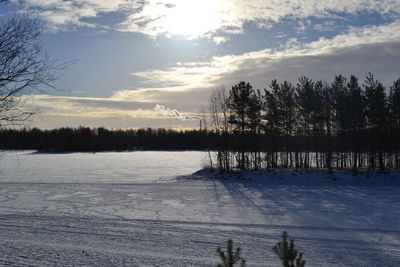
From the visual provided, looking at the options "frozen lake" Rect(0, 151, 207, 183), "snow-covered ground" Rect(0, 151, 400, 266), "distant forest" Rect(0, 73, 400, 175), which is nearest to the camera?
"snow-covered ground" Rect(0, 151, 400, 266)

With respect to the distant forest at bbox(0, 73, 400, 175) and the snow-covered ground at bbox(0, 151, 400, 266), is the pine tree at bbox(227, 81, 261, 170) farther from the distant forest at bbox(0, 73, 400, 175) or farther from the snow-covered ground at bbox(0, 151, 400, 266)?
the snow-covered ground at bbox(0, 151, 400, 266)

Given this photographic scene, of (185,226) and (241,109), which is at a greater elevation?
(241,109)

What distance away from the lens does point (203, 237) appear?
36.3 feet

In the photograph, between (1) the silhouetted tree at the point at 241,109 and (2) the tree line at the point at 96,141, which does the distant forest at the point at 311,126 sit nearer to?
(1) the silhouetted tree at the point at 241,109

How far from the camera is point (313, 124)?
47.6 meters

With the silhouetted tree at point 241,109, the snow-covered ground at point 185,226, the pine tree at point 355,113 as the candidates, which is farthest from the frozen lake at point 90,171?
the pine tree at point 355,113

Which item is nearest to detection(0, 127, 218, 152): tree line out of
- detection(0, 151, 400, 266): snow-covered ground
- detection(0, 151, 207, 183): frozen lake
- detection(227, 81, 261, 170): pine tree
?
detection(0, 151, 207, 183): frozen lake

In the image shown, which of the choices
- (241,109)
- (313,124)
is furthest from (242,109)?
(313,124)

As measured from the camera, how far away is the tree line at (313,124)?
1652 inches

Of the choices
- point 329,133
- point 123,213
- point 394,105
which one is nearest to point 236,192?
point 123,213

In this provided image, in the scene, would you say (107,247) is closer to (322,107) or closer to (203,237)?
(203,237)

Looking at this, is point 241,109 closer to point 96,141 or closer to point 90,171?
point 90,171

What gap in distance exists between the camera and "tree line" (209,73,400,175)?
42.0m

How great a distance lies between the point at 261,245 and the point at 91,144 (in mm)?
119234
